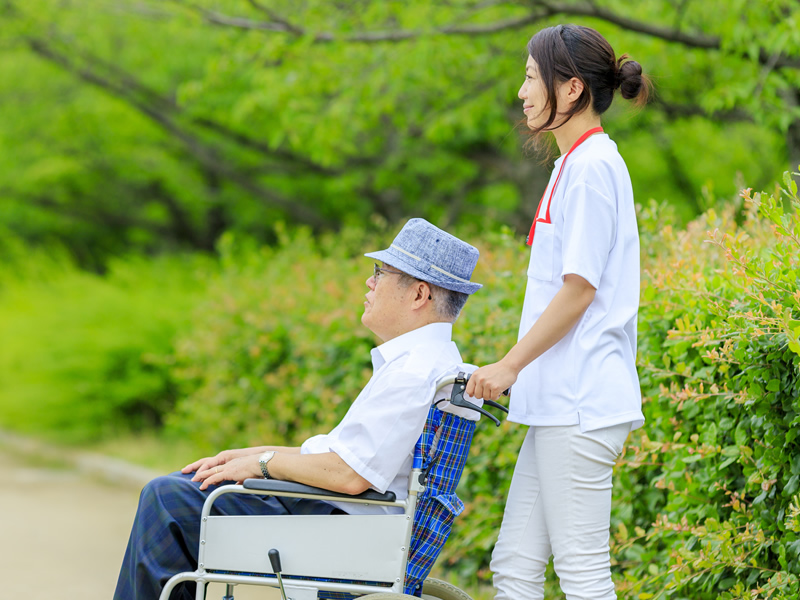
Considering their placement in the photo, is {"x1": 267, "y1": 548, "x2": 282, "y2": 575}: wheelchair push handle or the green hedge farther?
the green hedge

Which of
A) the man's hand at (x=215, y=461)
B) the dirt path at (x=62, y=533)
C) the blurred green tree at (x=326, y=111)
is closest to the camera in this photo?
the man's hand at (x=215, y=461)

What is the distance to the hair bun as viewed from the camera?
239 centimetres

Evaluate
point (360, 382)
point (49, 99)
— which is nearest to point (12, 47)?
point (49, 99)

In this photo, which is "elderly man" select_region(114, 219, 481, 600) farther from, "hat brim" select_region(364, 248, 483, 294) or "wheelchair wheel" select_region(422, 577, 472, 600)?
"wheelchair wheel" select_region(422, 577, 472, 600)

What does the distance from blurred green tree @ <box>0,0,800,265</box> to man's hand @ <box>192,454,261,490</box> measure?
3.88 metres

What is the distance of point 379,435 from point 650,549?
1.50 meters

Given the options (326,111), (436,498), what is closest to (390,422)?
(436,498)

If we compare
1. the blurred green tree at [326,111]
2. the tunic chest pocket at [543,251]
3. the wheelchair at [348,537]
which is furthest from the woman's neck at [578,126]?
the blurred green tree at [326,111]

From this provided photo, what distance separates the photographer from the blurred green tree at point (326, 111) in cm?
717

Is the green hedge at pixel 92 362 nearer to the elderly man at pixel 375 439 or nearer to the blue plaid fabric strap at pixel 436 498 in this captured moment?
the elderly man at pixel 375 439

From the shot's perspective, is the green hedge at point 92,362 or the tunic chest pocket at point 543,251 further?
the green hedge at point 92,362

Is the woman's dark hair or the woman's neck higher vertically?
the woman's dark hair

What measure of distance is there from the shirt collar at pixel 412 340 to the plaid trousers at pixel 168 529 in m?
0.47

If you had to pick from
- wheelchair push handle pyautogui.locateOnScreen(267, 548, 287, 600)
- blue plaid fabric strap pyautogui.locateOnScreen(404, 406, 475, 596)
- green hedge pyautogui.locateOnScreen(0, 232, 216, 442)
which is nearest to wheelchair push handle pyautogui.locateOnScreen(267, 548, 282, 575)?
wheelchair push handle pyautogui.locateOnScreen(267, 548, 287, 600)
